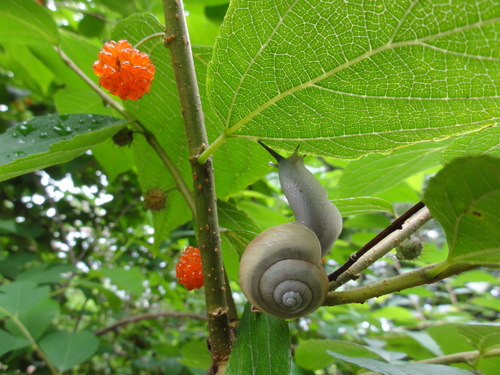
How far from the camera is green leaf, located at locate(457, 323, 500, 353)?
1.14m

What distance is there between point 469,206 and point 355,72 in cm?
30

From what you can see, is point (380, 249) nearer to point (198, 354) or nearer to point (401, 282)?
point (401, 282)

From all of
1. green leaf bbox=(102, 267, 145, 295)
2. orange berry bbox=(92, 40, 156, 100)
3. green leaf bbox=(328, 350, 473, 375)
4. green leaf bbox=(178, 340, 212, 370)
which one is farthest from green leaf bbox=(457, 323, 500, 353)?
green leaf bbox=(102, 267, 145, 295)

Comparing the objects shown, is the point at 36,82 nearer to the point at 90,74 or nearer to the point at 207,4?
the point at 90,74

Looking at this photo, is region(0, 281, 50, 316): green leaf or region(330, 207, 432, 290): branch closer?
region(330, 207, 432, 290): branch

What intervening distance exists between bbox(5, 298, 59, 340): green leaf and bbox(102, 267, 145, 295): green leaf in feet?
0.99

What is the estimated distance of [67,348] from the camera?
6.19 feet

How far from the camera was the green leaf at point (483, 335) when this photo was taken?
45.1 inches

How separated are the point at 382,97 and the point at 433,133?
0.12 meters

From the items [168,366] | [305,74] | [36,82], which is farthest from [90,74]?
[168,366]

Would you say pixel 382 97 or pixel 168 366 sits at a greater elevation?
pixel 382 97

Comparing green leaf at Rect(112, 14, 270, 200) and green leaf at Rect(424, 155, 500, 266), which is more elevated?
green leaf at Rect(112, 14, 270, 200)

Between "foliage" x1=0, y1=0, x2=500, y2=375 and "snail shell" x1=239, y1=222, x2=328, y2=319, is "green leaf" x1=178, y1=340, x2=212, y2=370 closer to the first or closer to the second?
"foliage" x1=0, y1=0, x2=500, y2=375

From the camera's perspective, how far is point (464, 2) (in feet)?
1.74
